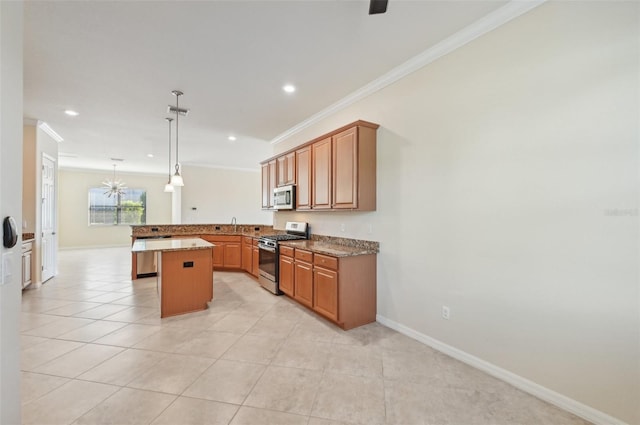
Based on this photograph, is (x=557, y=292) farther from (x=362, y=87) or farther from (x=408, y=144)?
(x=362, y=87)

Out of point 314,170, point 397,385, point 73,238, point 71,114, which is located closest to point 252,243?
point 314,170

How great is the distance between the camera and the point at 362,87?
3520mm

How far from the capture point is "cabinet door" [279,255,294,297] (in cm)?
403

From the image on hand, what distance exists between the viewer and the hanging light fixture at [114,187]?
9656 millimetres

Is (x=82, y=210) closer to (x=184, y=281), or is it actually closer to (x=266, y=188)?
(x=266, y=188)

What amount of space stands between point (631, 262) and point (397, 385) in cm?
173

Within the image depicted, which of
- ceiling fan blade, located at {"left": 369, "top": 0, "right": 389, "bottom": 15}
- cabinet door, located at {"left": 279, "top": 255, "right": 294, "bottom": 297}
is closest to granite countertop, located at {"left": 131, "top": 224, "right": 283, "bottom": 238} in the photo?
cabinet door, located at {"left": 279, "top": 255, "right": 294, "bottom": 297}

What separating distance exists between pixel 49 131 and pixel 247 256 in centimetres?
445

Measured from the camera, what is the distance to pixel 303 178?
4379 mm

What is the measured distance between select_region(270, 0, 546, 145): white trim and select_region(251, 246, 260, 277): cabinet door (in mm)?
3056

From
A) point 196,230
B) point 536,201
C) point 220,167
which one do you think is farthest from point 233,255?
point 536,201

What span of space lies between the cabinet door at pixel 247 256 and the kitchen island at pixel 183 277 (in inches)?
73.3

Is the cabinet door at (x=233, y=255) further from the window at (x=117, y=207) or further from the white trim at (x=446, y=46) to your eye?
the window at (x=117, y=207)

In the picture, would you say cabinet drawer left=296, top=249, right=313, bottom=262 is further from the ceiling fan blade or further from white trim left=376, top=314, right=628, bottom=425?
the ceiling fan blade
